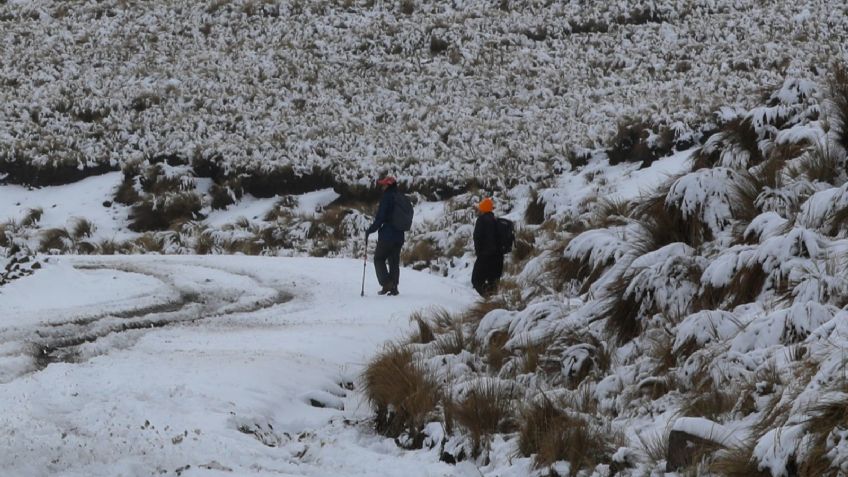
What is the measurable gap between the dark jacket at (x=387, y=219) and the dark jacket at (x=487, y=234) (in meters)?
1.14

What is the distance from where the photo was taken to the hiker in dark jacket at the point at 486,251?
37.5 feet

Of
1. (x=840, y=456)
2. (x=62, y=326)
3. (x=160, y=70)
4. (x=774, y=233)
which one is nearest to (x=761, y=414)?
(x=840, y=456)

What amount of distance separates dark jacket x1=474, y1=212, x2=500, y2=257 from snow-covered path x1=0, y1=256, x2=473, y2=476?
31.7 inches

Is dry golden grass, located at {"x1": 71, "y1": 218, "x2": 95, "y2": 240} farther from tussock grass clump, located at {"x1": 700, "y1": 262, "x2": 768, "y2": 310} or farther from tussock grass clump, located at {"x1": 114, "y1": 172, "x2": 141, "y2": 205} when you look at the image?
tussock grass clump, located at {"x1": 700, "y1": 262, "x2": 768, "y2": 310}

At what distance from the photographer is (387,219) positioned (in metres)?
11.7

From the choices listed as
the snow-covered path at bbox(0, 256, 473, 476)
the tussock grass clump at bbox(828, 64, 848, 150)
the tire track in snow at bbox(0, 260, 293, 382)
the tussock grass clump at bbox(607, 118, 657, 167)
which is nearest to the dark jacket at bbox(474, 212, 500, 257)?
the snow-covered path at bbox(0, 256, 473, 476)

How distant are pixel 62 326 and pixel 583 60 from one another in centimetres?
2239

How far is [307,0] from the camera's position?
3459 cm

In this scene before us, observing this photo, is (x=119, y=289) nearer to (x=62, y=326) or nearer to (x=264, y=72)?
(x=62, y=326)

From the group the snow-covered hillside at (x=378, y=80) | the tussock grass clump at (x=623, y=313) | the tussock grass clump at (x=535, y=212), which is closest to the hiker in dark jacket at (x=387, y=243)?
the tussock grass clump at (x=535, y=212)

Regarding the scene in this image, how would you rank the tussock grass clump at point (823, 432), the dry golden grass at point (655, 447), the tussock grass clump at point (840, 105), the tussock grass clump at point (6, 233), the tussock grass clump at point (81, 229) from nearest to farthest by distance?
the tussock grass clump at point (823, 432), the dry golden grass at point (655, 447), the tussock grass clump at point (840, 105), the tussock grass clump at point (6, 233), the tussock grass clump at point (81, 229)

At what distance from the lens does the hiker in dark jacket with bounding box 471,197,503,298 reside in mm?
11438

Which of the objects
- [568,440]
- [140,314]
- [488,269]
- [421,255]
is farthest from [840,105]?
[421,255]

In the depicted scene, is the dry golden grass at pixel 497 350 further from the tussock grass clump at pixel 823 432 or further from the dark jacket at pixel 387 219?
the dark jacket at pixel 387 219
